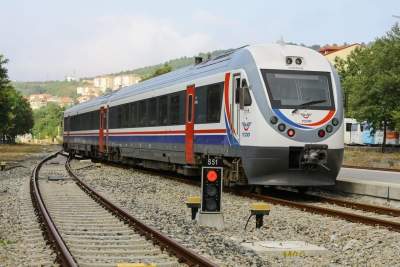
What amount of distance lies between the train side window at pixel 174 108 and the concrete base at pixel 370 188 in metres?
5.20

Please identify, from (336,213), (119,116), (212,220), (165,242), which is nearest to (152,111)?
(119,116)

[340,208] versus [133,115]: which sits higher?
[133,115]

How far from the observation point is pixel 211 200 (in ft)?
33.5

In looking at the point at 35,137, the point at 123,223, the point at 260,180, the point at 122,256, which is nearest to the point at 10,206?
the point at 123,223

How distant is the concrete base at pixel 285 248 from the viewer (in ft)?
25.6

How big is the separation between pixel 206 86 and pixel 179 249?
9.05 meters

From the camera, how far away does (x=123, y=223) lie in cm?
1045

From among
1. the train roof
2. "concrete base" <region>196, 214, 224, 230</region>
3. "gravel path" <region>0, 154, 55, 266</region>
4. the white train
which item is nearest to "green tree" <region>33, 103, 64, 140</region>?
the train roof

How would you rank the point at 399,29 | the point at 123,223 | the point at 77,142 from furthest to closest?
the point at 399,29 < the point at 77,142 < the point at 123,223

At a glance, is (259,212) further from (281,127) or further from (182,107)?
(182,107)

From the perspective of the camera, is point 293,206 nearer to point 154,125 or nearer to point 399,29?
point 154,125

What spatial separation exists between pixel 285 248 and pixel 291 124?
19.5ft

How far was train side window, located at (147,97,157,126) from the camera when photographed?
2111 centimetres

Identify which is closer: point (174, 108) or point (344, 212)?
point (344, 212)
